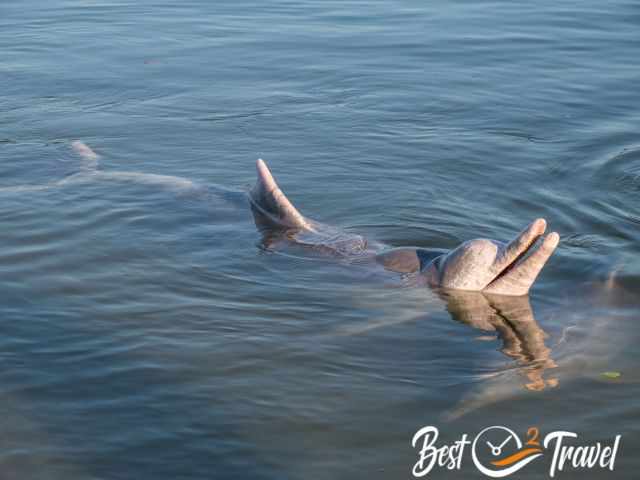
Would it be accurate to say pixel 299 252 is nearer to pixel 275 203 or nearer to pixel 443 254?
pixel 275 203

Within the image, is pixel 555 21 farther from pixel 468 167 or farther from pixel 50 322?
pixel 50 322

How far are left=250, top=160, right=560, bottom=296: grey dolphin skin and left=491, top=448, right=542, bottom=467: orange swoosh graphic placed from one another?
1.67 m

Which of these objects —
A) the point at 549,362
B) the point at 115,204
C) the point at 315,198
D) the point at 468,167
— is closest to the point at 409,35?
the point at 468,167

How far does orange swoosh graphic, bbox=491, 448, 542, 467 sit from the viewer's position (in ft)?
16.2

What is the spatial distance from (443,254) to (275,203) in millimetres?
1370

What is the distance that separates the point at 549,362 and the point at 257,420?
1.83 meters

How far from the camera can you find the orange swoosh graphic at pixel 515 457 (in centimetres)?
493

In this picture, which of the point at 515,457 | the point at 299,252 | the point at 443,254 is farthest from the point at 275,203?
the point at 515,457

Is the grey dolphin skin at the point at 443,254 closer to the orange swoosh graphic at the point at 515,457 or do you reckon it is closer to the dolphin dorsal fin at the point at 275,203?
the dolphin dorsal fin at the point at 275,203

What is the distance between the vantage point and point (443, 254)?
719 cm

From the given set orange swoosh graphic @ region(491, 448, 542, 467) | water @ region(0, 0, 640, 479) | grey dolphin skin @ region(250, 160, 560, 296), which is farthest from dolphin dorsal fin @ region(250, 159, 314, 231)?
orange swoosh graphic @ region(491, 448, 542, 467)

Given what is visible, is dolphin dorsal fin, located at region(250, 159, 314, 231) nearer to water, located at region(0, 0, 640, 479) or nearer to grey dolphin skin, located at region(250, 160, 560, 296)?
grey dolphin skin, located at region(250, 160, 560, 296)

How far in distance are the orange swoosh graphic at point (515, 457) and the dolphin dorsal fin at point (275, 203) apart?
3092 millimetres

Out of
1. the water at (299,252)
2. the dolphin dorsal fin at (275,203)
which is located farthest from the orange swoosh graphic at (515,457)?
the dolphin dorsal fin at (275,203)
